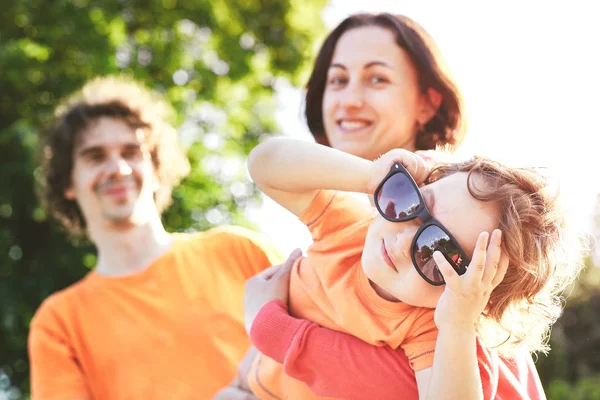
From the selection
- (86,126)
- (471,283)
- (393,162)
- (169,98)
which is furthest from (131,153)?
(169,98)

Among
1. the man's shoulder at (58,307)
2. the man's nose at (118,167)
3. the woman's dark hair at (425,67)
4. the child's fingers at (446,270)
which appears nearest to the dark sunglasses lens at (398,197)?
the child's fingers at (446,270)

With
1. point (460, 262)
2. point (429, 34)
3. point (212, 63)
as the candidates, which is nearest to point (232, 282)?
point (429, 34)

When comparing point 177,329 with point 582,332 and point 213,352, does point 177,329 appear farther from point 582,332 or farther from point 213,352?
point 582,332

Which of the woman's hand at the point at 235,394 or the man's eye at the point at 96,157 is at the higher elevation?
the man's eye at the point at 96,157

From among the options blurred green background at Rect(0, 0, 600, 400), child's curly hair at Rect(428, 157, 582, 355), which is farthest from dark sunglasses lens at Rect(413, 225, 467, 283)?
blurred green background at Rect(0, 0, 600, 400)

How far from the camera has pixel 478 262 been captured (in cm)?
153

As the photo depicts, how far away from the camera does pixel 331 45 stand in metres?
2.62

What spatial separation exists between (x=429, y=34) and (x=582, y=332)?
10.8 metres

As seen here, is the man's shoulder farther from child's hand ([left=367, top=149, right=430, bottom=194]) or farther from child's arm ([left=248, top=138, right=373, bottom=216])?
child's hand ([left=367, top=149, right=430, bottom=194])

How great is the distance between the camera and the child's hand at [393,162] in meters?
1.71

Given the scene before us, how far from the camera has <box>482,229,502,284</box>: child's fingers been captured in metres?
1.55

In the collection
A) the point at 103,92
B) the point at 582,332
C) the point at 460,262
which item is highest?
the point at 103,92

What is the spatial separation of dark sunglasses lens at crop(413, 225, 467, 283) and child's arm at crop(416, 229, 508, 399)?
0.03 m

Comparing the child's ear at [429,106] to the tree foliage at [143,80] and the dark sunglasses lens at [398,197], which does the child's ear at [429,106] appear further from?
the tree foliage at [143,80]
